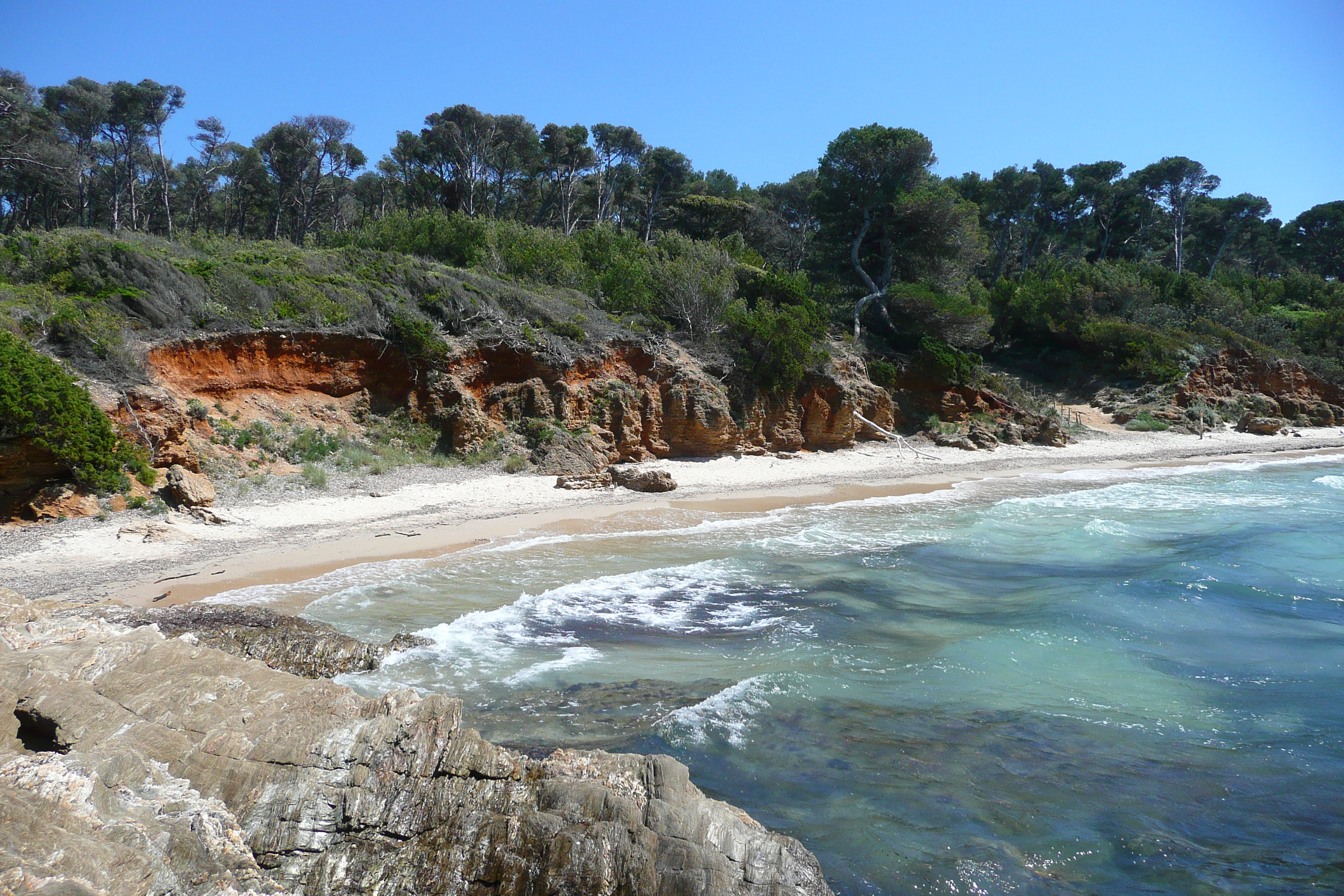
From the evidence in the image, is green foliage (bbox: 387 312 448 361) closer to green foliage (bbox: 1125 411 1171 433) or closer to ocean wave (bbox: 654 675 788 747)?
ocean wave (bbox: 654 675 788 747)

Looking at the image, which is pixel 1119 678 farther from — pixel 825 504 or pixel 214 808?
pixel 825 504

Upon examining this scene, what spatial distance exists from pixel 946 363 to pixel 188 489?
81.6ft

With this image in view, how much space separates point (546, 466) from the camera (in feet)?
59.7

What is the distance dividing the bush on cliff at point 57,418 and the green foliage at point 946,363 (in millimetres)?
25590

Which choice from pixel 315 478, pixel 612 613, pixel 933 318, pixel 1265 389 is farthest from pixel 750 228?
pixel 612 613

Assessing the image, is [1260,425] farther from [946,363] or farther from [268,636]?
[268,636]

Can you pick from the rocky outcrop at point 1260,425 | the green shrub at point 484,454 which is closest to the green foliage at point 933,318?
the rocky outcrop at point 1260,425

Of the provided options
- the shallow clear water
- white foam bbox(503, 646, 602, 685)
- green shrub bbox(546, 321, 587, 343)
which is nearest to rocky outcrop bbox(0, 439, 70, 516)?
the shallow clear water

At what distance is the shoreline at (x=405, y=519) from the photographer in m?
9.55

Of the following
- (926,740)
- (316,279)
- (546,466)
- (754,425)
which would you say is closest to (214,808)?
(926,740)

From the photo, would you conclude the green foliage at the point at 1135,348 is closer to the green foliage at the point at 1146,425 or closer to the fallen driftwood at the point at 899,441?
the green foliage at the point at 1146,425

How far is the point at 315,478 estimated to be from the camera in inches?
575

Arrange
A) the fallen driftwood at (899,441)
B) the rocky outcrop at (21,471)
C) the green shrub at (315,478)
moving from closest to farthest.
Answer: the rocky outcrop at (21,471), the green shrub at (315,478), the fallen driftwood at (899,441)

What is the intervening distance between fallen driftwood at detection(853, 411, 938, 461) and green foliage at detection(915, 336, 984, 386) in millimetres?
3740
